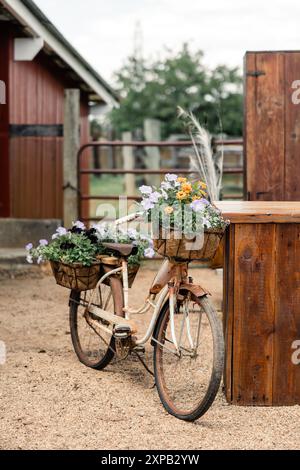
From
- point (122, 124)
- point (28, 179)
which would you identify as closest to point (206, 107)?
point (122, 124)

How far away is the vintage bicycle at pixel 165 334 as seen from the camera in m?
4.16

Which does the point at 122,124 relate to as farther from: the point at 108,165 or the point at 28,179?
the point at 28,179

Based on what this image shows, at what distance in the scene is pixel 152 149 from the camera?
591 inches

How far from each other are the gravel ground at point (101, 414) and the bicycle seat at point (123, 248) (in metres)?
0.78

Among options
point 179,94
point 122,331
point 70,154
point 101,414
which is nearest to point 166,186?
point 122,331

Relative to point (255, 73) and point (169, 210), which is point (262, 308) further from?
point (255, 73)

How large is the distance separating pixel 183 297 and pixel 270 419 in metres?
0.79

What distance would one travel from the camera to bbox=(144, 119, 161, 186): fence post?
1485cm

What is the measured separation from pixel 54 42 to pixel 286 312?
22.3 feet

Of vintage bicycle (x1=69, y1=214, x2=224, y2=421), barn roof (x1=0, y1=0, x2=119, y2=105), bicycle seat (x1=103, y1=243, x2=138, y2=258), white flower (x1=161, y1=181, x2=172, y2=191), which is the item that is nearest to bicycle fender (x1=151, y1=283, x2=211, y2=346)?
vintage bicycle (x1=69, y1=214, x2=224, y2=421)

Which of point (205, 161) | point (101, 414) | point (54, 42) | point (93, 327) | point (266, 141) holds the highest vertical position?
point (54, 42)

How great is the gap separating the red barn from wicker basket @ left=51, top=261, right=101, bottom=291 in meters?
5.38

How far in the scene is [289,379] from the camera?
14.6 feet

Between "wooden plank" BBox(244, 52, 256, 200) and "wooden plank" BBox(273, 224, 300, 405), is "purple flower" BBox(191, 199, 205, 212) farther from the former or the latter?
"wooden plank" BBox(244, 52, 256, 200)
